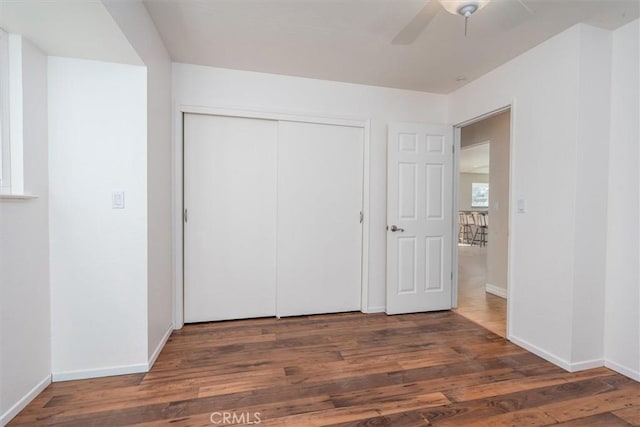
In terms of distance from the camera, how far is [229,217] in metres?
2.79

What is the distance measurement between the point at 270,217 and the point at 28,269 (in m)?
1.72

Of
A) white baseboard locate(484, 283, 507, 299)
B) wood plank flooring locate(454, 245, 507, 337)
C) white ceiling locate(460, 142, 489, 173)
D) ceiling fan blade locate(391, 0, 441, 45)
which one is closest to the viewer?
ceiling fan blade locate(391, 0, 441, 45)

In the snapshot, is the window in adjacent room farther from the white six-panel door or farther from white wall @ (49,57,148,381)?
white wall @ (49,57,148,381)

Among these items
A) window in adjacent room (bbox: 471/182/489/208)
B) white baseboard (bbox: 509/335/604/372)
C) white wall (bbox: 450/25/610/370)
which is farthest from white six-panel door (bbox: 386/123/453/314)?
window in adjacent room (bbox: 471/182/489/208)

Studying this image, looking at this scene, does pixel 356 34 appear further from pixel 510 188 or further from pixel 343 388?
pixel 343 388

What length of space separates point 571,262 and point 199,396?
2548 mm

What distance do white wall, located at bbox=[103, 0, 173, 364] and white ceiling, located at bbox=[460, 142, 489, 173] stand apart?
17.8ft

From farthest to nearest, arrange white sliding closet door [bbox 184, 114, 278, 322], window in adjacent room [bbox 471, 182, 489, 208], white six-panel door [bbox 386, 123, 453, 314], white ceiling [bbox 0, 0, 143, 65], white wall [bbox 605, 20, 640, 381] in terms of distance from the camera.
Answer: window in adjacent room [bbox 471, 182, 489, 208] < white six-panel door [bbox 386, 123, 453, 314] < white sliding closet door [bbox 184, 114, 278, 322] < white wall [bbox 605, 20, 640, 381] < white ceiling [bbox 0, 0, 143, 65]

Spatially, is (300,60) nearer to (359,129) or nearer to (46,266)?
(359,129)

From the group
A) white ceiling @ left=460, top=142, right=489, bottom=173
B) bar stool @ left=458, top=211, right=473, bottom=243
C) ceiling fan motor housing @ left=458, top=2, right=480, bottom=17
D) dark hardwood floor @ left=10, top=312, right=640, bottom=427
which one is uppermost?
white ceiling @ left=460, top=142, right=489, bottom=173

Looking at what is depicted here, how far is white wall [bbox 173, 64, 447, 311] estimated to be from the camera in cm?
265

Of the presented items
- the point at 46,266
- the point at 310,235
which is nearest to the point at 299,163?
the point at 310,235

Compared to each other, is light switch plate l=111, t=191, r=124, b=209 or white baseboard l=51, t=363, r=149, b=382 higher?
light switch plate l=111, t=191, r=124, b=209

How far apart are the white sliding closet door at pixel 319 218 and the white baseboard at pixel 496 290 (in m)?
1.98
